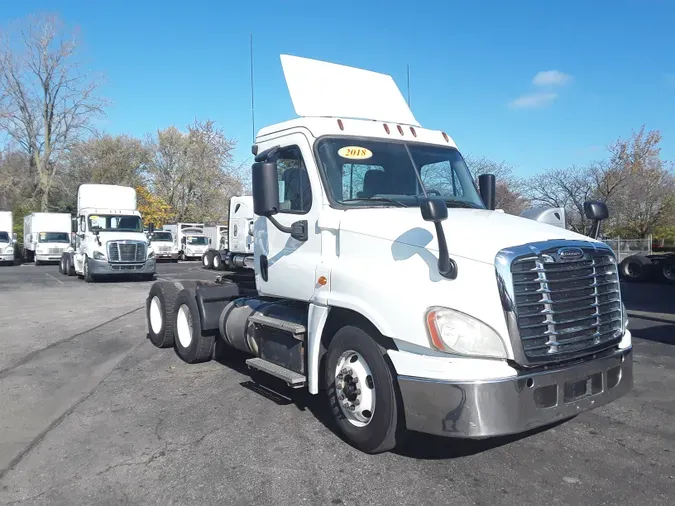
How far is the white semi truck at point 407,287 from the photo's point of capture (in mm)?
3781

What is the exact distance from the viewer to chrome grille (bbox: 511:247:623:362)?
383 centimetres

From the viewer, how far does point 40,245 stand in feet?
104

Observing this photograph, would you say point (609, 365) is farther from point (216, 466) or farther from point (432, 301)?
point (216, 466)

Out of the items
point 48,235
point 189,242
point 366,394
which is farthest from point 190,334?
point 189,242

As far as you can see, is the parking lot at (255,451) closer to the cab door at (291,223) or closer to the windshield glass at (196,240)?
the cab door at (291,223)

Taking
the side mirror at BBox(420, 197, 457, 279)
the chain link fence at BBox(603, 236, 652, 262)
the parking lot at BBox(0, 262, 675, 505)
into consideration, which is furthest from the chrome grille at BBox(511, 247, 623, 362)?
the chain link fence at BBox(603, 236, 652, 262)

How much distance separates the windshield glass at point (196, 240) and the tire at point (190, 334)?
3235cm

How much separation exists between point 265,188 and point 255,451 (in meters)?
2.15

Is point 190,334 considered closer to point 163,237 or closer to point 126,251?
point 126,251

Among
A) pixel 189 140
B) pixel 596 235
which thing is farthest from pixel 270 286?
pixel 189 140

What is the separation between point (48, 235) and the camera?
32188 mm

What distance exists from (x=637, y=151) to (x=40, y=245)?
1395 inches

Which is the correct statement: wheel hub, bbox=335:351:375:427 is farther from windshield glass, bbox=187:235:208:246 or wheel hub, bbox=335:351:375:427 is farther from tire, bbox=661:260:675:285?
windshield glass, bbox=187:235:208:246

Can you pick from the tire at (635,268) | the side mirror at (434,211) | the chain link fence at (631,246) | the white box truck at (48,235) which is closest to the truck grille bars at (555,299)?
the side mirror at (434,211)
